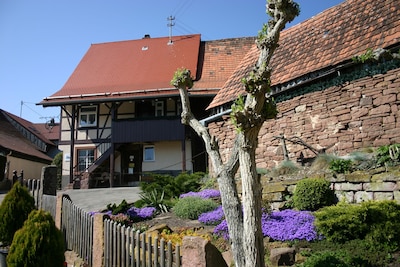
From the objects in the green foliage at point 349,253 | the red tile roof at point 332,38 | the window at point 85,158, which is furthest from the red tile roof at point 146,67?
the green foliage at point 349,253

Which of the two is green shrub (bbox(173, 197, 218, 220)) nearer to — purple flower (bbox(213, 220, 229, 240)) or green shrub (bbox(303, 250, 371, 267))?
purple flower (bbox(213, 220, 229, 240))

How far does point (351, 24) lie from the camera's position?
426 inches

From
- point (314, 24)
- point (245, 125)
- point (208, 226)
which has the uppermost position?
point (314, 24)

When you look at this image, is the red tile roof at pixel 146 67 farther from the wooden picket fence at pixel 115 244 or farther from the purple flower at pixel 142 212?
the wooden picket fence at pixel 115 244

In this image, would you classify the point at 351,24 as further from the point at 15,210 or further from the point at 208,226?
the point at 15,210

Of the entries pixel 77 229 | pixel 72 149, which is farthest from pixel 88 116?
pixel 77 229

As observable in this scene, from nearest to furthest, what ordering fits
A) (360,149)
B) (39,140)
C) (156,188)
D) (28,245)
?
1. (28,245)
2. (360,149)
3. (156,188)
4. (39,140)

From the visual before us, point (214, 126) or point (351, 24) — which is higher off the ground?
point (351, 24)

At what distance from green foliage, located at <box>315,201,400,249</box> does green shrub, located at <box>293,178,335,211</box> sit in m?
1.43

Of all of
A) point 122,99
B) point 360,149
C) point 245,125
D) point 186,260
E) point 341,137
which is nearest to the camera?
point 186,260

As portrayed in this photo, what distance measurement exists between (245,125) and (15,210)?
226 inches

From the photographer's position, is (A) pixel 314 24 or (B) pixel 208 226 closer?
(B) pixel 208 226

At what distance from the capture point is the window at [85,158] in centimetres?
2194

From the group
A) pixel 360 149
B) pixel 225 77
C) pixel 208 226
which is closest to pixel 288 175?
pixel 360 149
